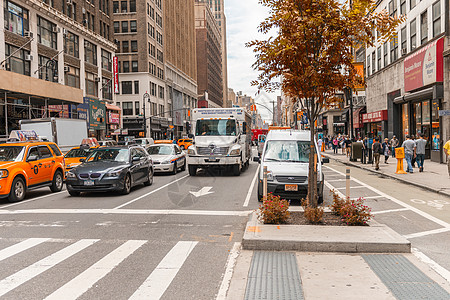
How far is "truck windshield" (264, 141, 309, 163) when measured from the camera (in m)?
12.3

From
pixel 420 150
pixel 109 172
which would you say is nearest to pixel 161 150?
pixel 109 172

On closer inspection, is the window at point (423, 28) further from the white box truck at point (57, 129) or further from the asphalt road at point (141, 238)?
the white box truck at point (57, 129)

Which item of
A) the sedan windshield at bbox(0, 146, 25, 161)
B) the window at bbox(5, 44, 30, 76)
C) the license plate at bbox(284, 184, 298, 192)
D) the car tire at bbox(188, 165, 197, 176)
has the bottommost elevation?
the car tire at bbox(188, 165, 197, 176)

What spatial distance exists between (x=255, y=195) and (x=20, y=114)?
25933 millimetres

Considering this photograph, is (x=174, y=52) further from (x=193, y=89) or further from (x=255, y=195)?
Result: (x=255, y=195)

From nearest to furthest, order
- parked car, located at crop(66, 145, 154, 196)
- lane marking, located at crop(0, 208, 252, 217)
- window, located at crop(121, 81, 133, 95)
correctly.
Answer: lane marking, located at crop(0, 208, 252, 217) → parked car, located at crop(66, 145, 154, 196) → window, located at crop(121, 81, 133, 95)

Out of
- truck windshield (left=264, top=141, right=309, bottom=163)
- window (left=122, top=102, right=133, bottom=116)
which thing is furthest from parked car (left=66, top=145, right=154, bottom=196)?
window (left=122, top=102, right=133, bottom=116)

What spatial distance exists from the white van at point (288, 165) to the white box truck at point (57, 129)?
15155 millimetres

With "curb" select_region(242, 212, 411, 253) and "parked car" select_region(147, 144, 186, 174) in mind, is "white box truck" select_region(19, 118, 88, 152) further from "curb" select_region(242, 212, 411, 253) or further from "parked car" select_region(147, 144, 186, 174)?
"curb" select_region(242, 212, 411, 253)

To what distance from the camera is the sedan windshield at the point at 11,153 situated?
13.0 metres

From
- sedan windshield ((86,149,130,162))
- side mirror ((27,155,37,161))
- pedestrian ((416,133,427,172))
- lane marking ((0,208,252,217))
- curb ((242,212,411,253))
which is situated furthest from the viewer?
pedestrian ((416,133,427,172))

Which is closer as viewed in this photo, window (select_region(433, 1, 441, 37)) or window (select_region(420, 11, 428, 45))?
window (select_region(433, 1, 441, 37))

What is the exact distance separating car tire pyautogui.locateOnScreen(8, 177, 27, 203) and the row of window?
16803 mm

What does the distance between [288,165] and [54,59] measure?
32.9m
